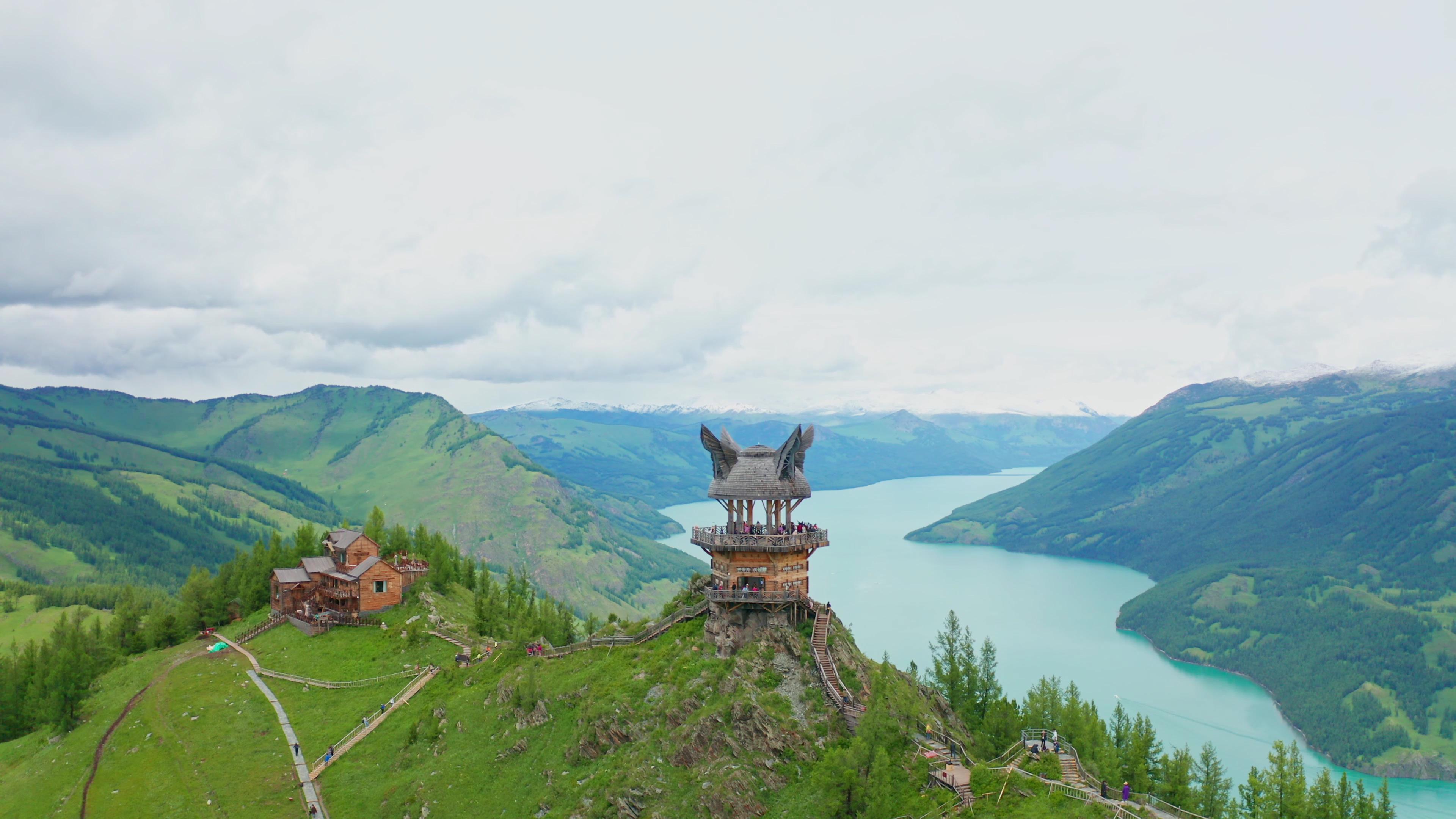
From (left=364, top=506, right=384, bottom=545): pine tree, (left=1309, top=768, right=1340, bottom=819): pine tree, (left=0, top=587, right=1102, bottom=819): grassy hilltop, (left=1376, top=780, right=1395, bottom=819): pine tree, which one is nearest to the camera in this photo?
(left=0, top=587, right=1102, bottom=819): grassy hilltop

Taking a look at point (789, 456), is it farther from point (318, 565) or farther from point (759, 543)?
point (318, 565)

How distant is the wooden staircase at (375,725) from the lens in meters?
64.1

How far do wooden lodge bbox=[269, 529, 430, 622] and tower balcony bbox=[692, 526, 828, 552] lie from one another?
2171 inches

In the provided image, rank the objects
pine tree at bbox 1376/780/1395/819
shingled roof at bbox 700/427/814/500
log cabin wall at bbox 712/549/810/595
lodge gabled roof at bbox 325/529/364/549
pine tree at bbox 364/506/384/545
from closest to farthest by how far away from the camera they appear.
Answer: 1. log cabin wall at bbox 712/549/810/595
2. shingled roof at bbox 700/427/814/500
3. pine tree at bbox 1376/780/1395/819
4. lodge gabled roof at bbox 325/529/364/549
5. pine tree at bbox 364/506/384/545

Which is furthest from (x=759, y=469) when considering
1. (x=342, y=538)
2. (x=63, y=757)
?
(x=342, y=538)

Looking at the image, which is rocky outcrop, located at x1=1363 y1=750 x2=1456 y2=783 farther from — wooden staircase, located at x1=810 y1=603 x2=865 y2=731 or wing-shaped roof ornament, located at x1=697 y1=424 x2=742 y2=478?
wing-shaped roof ornament, located at x1=697 y1=424 x2=742 y2=478

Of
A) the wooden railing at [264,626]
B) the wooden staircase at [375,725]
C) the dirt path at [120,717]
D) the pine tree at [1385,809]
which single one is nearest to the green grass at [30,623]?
the wooden railing at [264,626]

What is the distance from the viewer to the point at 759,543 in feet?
184

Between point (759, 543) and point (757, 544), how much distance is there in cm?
18

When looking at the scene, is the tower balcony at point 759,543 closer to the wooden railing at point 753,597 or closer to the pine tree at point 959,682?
the wooden railing at point 753,597

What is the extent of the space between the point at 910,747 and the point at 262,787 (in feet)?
163

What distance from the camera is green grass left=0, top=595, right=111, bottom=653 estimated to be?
563 ft

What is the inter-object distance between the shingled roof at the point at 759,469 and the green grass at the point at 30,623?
534 ft

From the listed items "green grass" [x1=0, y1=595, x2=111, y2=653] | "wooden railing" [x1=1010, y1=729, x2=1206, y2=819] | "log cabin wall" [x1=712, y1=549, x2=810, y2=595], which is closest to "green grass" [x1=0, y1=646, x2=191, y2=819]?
"log cabin wall" [x1=712, y1=549, x2=810, y2=595]
